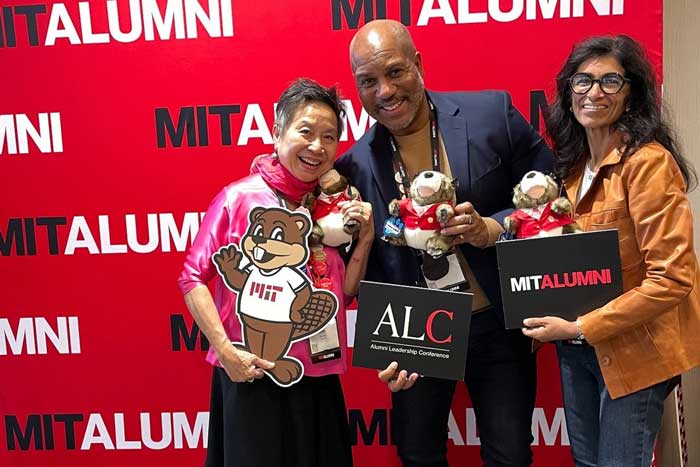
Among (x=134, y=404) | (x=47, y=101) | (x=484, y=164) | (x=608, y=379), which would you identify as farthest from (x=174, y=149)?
(x=608, y=379)

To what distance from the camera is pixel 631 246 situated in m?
1.47

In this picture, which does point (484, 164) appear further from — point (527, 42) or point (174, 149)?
point (174, 149)

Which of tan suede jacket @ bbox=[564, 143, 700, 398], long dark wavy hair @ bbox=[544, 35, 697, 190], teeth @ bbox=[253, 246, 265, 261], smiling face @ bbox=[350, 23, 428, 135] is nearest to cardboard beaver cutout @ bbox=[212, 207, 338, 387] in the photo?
teeth @ bbox=[253, 246, 265, 261]

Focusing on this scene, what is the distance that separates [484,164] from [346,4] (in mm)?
846

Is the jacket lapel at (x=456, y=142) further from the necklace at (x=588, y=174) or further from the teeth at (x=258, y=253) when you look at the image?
Answer: the teeth at (x=258, y=253)

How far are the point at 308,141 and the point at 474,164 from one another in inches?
17.4

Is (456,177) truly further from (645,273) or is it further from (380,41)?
(645,273)

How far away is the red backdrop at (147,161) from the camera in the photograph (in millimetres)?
2080

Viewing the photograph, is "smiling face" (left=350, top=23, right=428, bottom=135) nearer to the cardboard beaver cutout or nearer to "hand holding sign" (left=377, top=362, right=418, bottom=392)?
the cardboard beaver cutout

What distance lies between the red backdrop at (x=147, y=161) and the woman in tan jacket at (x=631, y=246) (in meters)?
0.63

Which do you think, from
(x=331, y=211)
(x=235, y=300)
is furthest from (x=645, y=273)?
(x=235, y=300)

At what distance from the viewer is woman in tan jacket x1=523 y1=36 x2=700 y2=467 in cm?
138

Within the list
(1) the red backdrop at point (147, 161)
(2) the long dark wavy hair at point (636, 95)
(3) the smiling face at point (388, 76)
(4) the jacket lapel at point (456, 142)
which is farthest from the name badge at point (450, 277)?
(1) the red backdrop at point (147, 161)

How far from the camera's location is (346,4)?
2082mm
